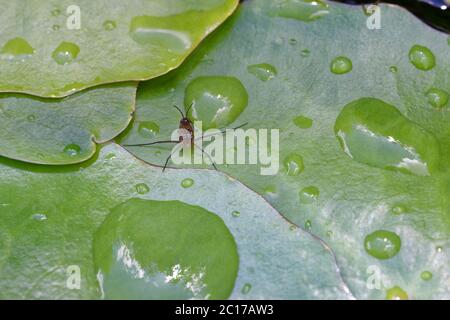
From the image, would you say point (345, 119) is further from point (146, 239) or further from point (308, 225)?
point (146, 239)

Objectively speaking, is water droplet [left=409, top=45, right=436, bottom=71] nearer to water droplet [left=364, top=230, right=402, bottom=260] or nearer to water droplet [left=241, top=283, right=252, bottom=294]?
water droplet [left=364, top=230, right=402, bottom=260]

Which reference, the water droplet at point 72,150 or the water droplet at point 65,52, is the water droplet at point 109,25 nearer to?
the water droplet at point 65,52

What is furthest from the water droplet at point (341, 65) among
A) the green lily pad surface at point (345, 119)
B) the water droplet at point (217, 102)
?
the water droplet at point (217, 102)

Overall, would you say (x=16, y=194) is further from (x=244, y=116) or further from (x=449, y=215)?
(x=449, y=215)

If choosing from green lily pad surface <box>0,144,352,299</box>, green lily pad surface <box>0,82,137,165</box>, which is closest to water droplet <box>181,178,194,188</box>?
green lily pad surface <box>0,144,352,299</box>

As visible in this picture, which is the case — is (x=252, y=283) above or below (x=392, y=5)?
below

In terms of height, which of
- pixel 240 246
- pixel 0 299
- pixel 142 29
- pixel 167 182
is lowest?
pixel 0 299

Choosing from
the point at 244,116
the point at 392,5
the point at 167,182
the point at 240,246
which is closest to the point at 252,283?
the point at 240,246
